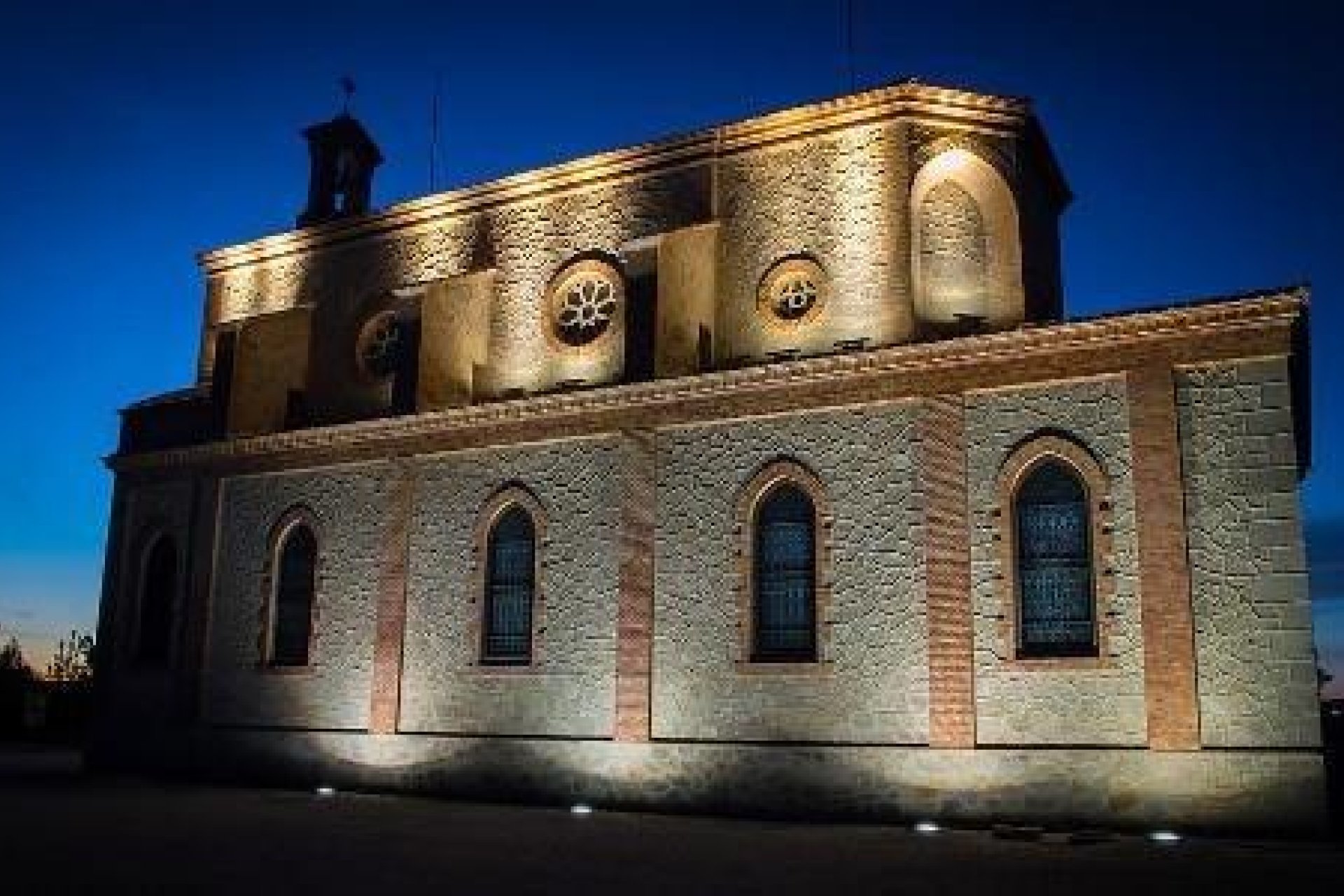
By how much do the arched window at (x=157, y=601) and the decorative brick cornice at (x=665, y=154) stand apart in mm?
6341

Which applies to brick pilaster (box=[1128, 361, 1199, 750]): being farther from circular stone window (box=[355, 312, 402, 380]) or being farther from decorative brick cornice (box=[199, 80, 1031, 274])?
circular stone window (box=[355, 312, 402, 380])

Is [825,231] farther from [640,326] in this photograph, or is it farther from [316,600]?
[316,600]

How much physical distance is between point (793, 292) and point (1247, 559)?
7.59 meters

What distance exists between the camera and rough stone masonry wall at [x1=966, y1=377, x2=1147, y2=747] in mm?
13688

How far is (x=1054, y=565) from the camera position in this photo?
14570mm

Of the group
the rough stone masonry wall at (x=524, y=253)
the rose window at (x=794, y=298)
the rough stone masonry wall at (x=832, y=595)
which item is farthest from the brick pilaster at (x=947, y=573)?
the rough stone masonry wall at (x=524, y=253)

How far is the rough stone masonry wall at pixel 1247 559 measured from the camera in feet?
42.2

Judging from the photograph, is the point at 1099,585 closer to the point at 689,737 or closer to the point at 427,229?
the point at 689,737

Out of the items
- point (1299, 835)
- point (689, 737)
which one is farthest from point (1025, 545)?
point (689, 737)

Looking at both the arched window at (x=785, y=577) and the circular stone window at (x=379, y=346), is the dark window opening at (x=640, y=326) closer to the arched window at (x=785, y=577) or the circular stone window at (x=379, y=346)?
the arched window at (x=785, y=577)

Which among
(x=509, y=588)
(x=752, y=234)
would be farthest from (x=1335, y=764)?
(x=509, y=588)

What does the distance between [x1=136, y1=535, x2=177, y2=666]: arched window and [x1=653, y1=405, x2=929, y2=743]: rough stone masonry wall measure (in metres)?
11.2

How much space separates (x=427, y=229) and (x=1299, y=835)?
17.1 m

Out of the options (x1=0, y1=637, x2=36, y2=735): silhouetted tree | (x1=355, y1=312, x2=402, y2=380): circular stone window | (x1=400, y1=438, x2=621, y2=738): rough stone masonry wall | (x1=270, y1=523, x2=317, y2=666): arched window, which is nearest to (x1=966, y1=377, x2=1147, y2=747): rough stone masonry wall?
(x1=400, y1=438, x2=621, y2=738): rough stone masonry wall
